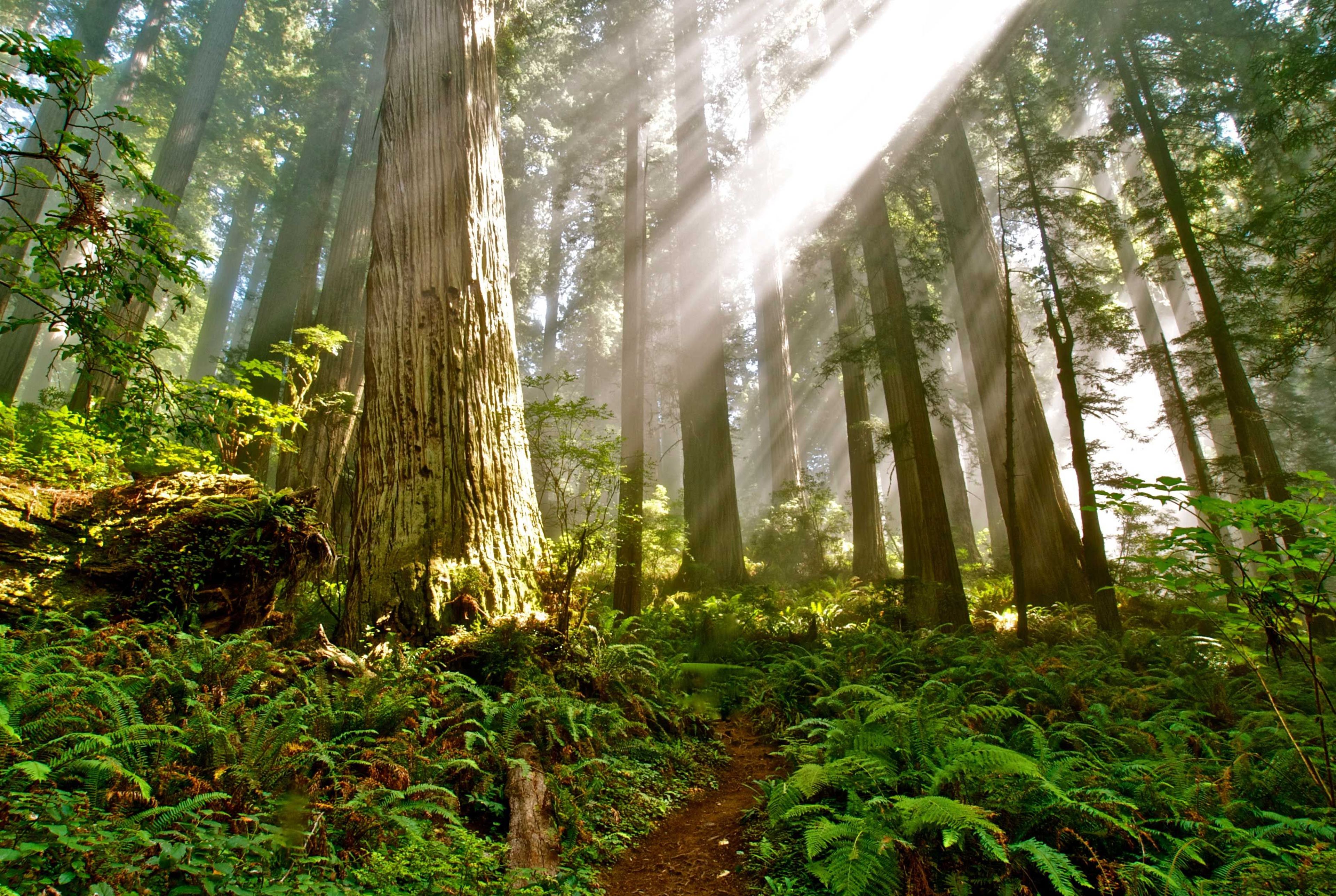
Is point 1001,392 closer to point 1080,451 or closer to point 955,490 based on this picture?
point 1080,451

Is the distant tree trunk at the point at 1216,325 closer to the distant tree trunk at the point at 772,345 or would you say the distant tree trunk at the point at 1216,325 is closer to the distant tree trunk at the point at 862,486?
the distant tree trunk at the point at 862,486

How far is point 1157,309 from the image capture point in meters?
29.6

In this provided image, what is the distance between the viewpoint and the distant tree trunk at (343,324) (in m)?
9.58

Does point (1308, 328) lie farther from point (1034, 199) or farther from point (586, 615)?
point (586, 615)

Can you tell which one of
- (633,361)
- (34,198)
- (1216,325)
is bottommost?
(1216,325)

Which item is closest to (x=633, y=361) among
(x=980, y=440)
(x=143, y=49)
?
(x=980, y=440)

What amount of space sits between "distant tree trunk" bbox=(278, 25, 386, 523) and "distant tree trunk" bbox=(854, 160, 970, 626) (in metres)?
7.55

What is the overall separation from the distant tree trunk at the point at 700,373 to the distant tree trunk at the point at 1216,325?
24.9 ft

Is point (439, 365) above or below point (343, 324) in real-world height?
below

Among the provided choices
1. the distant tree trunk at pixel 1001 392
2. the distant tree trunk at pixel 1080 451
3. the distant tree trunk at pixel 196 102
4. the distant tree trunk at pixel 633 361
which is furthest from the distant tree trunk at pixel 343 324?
the distant tree trunk at pixel 1001 392

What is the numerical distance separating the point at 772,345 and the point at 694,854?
15810 mm

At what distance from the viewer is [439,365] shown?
5027 millimetres

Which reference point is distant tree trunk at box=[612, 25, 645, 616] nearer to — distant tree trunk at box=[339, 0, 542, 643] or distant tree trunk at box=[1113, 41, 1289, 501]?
distant tree trunk at box=[339, 0, 542, 643]

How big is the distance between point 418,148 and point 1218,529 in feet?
21.3
